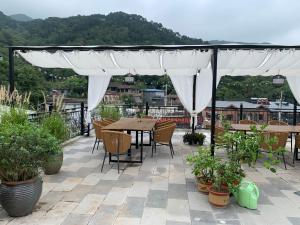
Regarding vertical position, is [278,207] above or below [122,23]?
below

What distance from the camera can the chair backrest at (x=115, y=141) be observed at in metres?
4.82

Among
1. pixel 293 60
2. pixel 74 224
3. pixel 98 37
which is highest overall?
pixel 98 37

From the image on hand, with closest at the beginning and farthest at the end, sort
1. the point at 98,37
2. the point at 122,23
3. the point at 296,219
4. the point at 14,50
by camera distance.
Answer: the point at 296,219 < the point at 14,50 < the point at 98,37 < the point at 122,23

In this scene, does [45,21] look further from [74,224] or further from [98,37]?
[74,224]

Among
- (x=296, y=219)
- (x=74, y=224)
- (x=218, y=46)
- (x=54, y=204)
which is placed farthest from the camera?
(x=218, y=46)

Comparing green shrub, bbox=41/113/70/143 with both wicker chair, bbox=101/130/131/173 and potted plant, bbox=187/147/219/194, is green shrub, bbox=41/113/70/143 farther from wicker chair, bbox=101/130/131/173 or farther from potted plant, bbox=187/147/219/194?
potted plant, bbox=187/147/219/194

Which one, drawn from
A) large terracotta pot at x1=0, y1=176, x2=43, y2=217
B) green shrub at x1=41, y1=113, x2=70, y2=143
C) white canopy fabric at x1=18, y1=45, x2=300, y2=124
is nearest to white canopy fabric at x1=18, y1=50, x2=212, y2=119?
white canopy fabric at x1=18, y1=45, x2=300, y2=124

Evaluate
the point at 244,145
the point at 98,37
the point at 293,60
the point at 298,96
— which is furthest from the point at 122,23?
the point at 244,145

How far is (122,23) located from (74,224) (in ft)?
55.6

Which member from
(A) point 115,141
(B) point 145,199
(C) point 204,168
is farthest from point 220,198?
(A) point 115,141

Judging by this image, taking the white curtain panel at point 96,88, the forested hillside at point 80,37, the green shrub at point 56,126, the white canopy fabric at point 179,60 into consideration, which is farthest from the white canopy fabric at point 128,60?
the forested hillside at point 80,37

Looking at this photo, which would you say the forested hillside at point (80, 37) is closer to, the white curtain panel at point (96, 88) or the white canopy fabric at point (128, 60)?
the white curtain panel at point (96, 88)

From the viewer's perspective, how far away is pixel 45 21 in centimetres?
1903

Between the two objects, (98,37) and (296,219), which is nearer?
(296,219)
